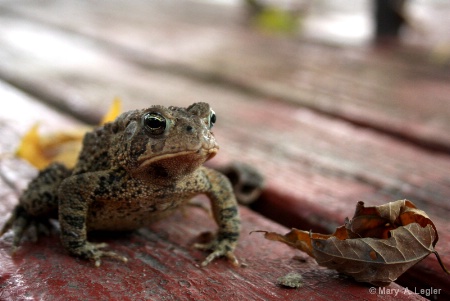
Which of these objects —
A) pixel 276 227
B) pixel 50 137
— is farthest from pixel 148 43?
pixel 276 227

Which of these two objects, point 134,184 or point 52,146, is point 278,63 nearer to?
point 52,146

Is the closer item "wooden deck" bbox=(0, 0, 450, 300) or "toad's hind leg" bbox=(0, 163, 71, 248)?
"wooden deck" bbox=(0, 0, 450, 300)

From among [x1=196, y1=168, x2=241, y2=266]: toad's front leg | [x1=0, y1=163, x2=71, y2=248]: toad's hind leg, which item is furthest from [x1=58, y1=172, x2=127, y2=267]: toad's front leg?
[x1=196, y1=168, x2=241, y2=266]: toad's front leg

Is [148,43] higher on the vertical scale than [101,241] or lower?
higher

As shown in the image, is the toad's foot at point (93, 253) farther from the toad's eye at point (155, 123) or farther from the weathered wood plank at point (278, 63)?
the weathered wood plank at point (278, 63)

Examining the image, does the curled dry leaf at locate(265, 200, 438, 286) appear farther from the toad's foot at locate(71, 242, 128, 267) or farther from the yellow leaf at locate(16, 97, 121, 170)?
the yellow leaf at locate(16, 97, 121, 170)

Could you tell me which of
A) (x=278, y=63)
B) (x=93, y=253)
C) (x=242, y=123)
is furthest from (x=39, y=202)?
(x=278, y=63)

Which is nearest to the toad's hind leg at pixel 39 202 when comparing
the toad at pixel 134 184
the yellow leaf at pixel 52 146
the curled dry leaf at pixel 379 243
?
the toad at pixel 134 184

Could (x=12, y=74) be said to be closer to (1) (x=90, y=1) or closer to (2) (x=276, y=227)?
(2) (x=276, y=227)
